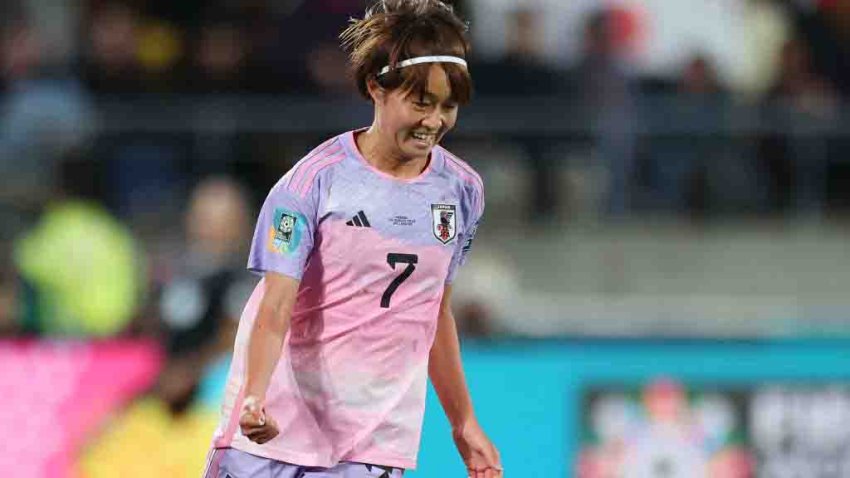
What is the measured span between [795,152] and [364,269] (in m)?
7.22

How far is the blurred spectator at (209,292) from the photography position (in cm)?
834

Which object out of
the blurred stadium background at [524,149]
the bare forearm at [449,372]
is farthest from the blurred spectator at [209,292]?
the bare forearm at [449,372]

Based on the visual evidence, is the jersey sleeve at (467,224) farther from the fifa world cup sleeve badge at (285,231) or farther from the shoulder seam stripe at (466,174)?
the fifa world cup sleeve badge at (285,231)

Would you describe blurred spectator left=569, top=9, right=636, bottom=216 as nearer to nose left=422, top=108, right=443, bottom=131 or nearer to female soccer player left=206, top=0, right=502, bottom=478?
female soccer player left=206, top=0, right=502, bottom=478

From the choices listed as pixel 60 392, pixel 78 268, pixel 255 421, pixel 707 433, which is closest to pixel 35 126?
pixel 78 268

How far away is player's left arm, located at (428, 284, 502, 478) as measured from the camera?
15.3 ft

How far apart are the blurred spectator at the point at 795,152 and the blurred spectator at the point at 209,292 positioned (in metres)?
3.89

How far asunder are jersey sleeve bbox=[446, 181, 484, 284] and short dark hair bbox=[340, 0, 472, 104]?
1.07 ft

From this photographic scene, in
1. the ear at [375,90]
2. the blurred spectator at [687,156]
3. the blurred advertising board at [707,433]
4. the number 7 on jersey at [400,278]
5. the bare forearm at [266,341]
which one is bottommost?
the blurred advertising board at [707,433]

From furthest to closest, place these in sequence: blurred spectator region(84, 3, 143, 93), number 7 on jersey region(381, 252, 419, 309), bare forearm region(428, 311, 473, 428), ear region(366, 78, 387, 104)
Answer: blurred spectator region(84, 3, 143, 93) → bare forearm region(428, 311, 473, 428) → number 7 on jersey region(381, 252, 419, 309) → ear region(366, 78, 387, 104)

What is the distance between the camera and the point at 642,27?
37.5 feet

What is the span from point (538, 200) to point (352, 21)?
258 inches

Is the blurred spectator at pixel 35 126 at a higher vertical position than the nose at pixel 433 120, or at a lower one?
higher

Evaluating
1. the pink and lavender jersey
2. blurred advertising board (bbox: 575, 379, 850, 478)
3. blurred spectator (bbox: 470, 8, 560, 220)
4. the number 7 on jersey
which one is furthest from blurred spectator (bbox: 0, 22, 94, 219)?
the number 7 on jersey
